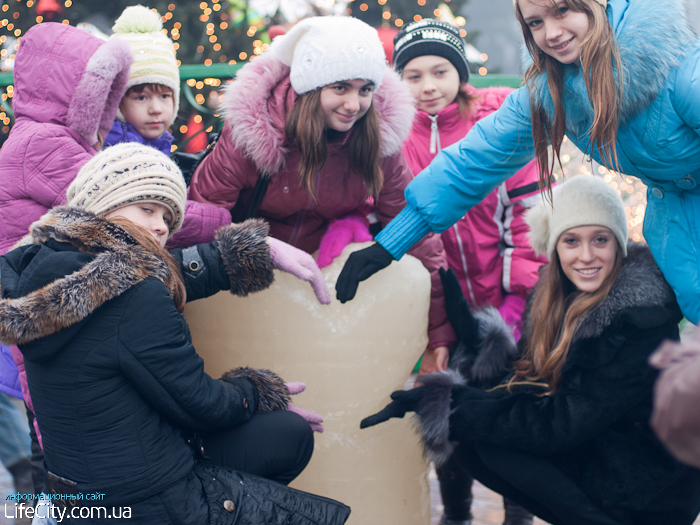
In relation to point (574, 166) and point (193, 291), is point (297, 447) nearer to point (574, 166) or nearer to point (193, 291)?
point (193, 291)

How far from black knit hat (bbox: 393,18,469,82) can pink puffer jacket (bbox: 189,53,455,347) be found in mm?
594

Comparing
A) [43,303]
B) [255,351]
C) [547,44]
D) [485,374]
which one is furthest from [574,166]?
[43,303]

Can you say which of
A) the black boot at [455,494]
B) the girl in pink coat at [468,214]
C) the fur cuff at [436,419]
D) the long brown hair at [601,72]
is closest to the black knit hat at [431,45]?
the girl in pink coat at [468,214]

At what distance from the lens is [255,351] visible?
208cm

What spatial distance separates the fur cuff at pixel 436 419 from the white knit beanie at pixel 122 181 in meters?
1.02

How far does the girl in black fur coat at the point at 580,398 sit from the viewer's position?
1907 mm

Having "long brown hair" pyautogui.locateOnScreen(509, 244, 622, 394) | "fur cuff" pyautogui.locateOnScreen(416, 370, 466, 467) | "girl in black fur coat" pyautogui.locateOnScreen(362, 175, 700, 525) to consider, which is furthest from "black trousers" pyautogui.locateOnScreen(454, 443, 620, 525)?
"long brown hair" pyautogui.locateOnScreen(509, 244, 622, 394)

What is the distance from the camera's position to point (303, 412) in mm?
1929

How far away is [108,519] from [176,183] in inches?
33.8

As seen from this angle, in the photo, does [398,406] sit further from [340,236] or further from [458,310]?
[340,236]

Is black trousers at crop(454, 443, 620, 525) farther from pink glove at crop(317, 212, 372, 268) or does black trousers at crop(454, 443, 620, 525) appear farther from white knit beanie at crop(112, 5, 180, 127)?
white knit beanie at crop(112, 5, 180, 127)

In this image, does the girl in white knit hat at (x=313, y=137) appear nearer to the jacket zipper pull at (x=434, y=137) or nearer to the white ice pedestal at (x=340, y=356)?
the white ice pedestal at (x=340, y=356)

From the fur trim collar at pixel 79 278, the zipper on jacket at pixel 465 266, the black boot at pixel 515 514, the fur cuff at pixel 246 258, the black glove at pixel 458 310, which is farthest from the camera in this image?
the zipper on jacket at pixel 465 266

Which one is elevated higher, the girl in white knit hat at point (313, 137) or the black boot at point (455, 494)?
the girl in white knit hat at point (313, 137)
